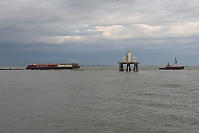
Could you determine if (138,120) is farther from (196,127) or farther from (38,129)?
(38,129)

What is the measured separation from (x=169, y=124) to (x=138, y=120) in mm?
2747

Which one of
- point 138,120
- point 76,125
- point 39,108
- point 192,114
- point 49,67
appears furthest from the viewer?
point 49,67

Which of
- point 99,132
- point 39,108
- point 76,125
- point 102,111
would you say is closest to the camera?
point 99,132

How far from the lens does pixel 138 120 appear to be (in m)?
21.0

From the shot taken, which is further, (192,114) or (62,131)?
(192,114)

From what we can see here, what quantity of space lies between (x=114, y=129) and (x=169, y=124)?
4.93 meters

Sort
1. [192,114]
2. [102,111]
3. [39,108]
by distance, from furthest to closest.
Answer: [39,108] → [102,111] → [192,114]

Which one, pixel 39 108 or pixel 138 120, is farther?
pixel 39 108

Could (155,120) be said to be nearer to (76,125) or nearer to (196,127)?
(196,127)

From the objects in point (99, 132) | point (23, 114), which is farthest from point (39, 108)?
Result: point (99, 132)

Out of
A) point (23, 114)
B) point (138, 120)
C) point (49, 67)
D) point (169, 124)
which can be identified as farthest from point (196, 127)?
point (49, 67)

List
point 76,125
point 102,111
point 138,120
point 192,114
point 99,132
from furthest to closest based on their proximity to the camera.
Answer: point 102,111 < point 192,114 < point 138,120 < point 76,125 < point 99,132

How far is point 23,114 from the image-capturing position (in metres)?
23.4

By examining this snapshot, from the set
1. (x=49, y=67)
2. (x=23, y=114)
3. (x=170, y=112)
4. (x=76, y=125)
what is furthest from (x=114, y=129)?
(x=49, y=67)
